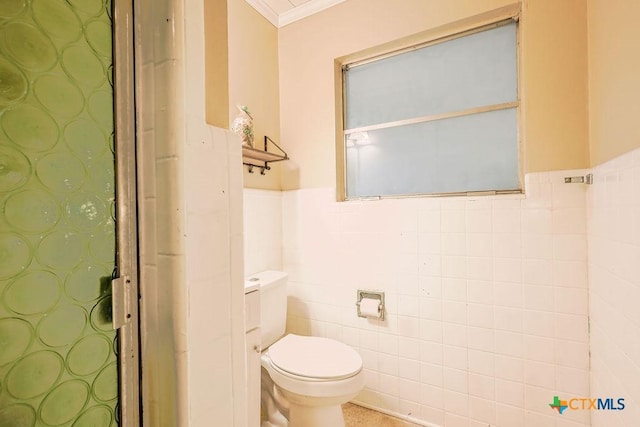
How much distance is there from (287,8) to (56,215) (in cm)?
210

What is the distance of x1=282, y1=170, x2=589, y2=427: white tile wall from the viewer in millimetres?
1344

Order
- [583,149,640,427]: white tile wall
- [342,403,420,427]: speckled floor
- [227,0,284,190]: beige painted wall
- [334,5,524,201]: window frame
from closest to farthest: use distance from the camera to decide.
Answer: [583,149,640,427]: white tile wall < [334,5,524,201]: window frame < [342,403,420,427]: speckled floor < [227,0,284,190]: beige painted wall

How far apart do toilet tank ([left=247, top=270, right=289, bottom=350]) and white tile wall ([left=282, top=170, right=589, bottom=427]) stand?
26cm

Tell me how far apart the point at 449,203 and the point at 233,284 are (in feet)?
4.31

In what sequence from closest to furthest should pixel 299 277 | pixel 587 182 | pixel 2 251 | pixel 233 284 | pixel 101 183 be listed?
pixel 2 251 → pixel 101 183 → pixel 233 284 → pixel 587 182 → pixel 299 277

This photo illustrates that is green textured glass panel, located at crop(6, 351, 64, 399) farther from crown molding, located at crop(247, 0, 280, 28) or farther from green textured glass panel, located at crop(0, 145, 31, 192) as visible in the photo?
crown molding, located at crop(247, 0, 280, 28)

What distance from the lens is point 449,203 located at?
5.15 feet

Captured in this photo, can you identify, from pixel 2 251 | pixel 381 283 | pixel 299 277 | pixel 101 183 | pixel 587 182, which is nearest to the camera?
pixel 2 251

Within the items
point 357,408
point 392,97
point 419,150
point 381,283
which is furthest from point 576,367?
point 392,97

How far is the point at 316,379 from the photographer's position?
1269 mm

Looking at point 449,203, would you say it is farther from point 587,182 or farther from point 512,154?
point 587,182

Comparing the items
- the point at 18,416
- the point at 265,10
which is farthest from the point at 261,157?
the point at 18,416

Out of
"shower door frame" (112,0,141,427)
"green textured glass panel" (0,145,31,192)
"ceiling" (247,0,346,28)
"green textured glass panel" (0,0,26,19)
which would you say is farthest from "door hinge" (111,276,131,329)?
"ceiling" (247,0,346,28)

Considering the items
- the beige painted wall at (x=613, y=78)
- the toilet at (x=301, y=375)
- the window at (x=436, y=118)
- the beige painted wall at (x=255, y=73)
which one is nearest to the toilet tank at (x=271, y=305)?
the toilet at (x=301, y=375)
